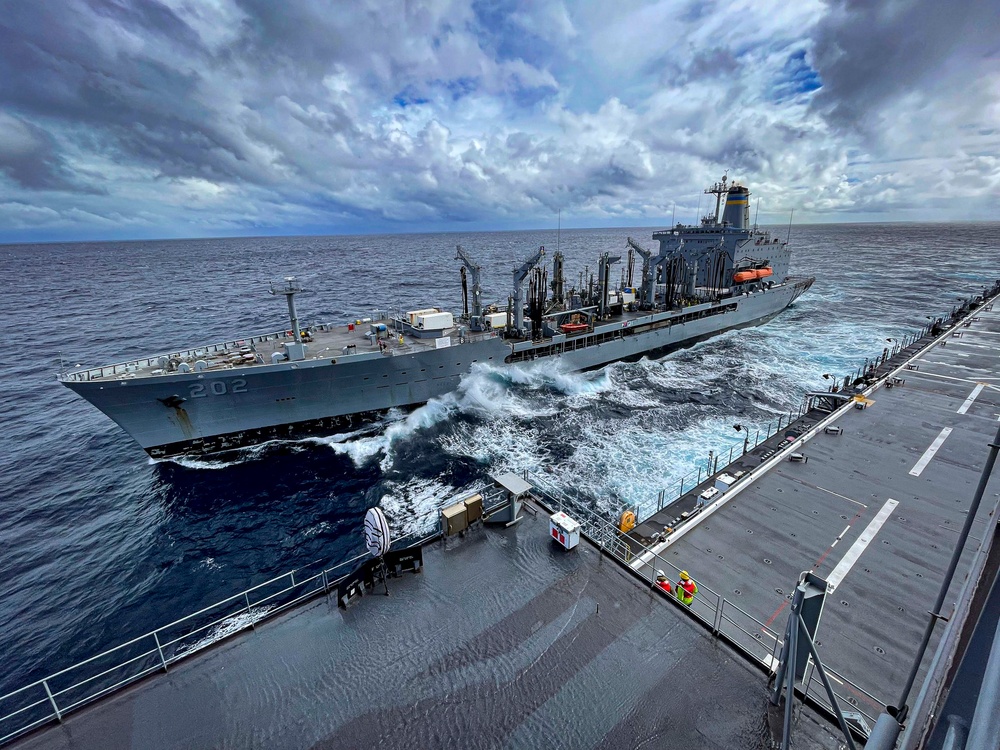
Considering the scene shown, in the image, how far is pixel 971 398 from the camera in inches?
929

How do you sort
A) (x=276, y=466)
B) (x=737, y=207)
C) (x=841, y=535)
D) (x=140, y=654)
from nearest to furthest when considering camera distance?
1. (x=841, y=535)
2. (x=140, y=654)
3. (x=276, y=466)
4. (x=737, y=207)

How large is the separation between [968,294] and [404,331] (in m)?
84.7

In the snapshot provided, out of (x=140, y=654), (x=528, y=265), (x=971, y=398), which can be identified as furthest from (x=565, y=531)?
(x=971, y=398)

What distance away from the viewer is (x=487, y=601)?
998cm

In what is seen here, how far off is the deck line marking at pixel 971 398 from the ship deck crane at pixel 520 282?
24.2 metres

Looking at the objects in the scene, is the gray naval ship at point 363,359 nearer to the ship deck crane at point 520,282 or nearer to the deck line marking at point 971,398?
the ship deck crane at point 520,282

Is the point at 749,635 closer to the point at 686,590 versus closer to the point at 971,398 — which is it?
the point at 686,590

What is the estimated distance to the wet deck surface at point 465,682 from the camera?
7.59 m

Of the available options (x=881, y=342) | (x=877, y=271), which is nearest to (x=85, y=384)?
(x=881, y=342)

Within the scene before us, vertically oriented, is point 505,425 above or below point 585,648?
below

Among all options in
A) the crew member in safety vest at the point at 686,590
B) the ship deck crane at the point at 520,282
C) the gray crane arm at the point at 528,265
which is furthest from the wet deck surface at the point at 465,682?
Answer: the ship deck crane at the point at 520,282

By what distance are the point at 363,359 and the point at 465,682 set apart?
2120cm

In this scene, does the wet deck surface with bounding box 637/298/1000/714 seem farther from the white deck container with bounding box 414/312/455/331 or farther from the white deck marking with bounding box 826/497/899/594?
the white deck container with bounding box 414/312/455/331

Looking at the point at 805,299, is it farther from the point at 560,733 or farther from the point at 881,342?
the point at 560,733
